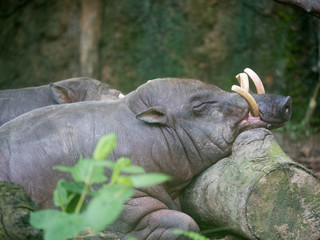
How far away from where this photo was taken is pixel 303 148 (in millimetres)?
8289

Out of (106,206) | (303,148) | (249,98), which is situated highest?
(249,98)

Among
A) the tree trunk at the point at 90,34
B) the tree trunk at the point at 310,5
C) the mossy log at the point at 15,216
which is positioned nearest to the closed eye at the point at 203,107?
the tree trunk at the point at 310,5

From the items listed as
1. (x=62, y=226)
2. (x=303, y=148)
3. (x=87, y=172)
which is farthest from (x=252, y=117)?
(x=303, y=148)

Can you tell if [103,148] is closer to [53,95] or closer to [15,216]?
[15,216]

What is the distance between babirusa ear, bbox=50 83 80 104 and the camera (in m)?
6.45

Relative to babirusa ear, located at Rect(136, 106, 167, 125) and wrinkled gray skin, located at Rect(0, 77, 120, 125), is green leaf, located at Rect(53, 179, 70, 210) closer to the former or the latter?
babirusa ear, located at Rect(136, 106, 167, 125)

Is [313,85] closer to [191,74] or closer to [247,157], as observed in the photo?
[191,74]

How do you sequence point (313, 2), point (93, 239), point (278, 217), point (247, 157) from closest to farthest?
point (93, 239) < point (278, 217) < point (247, 157) < point (313, 2)

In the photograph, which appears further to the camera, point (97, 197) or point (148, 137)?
point (148, 137)

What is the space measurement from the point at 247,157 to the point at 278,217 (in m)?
0.50

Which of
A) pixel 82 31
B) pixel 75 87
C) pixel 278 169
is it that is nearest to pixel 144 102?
pixel 278 169

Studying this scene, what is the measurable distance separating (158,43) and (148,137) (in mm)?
5531

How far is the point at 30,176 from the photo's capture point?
4.25 m

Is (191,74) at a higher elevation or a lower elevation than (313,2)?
lower
